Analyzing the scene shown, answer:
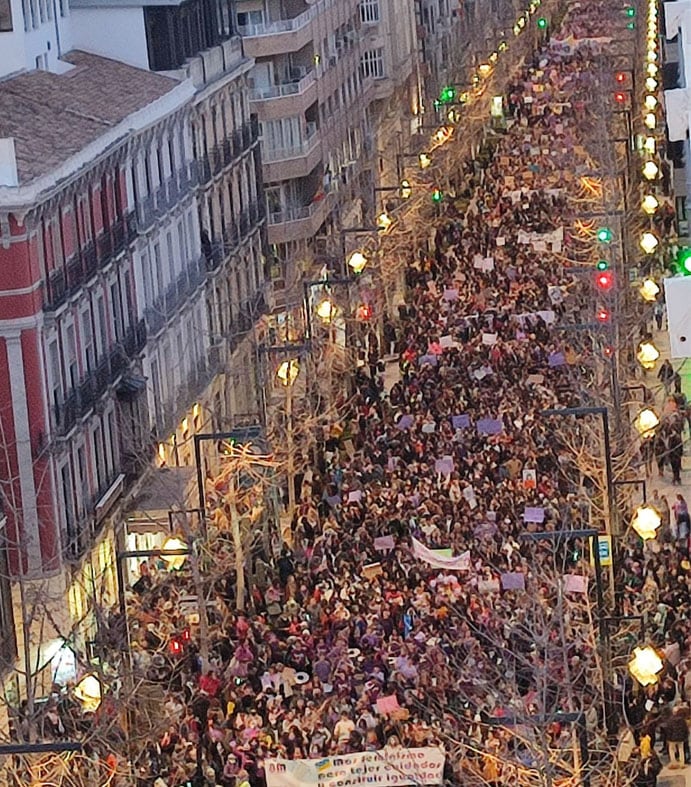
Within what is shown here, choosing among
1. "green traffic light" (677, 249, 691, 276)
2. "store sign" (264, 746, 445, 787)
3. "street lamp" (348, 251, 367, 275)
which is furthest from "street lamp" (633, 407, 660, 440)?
"green traffic light" (677, 249, 691, 276)

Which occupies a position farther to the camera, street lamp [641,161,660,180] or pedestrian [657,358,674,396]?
street lamp [641,161,660,180]

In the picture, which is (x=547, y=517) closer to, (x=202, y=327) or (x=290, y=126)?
(x=202, y=327)

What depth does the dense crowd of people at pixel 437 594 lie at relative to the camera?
4441 cm

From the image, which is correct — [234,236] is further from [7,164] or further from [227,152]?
[7,164]

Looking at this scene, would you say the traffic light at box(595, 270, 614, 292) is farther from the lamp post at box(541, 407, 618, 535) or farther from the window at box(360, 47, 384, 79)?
the window at box(360, 47, 384, 79)

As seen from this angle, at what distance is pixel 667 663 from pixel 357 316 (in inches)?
1567

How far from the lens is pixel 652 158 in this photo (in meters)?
102

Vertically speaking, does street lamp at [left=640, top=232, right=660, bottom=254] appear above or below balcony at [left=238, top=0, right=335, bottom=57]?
below

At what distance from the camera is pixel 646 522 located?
5184 cm

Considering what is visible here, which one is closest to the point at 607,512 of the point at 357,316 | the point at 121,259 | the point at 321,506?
the point at 321,506

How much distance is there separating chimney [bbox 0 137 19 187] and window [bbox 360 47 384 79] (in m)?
74.1

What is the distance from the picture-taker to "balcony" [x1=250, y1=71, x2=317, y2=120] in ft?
336

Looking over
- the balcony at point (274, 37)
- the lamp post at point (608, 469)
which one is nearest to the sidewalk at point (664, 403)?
the lamp post at point (608, 469)

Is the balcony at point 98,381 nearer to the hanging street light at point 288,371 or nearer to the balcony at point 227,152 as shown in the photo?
the hanging street light at point 288,371
